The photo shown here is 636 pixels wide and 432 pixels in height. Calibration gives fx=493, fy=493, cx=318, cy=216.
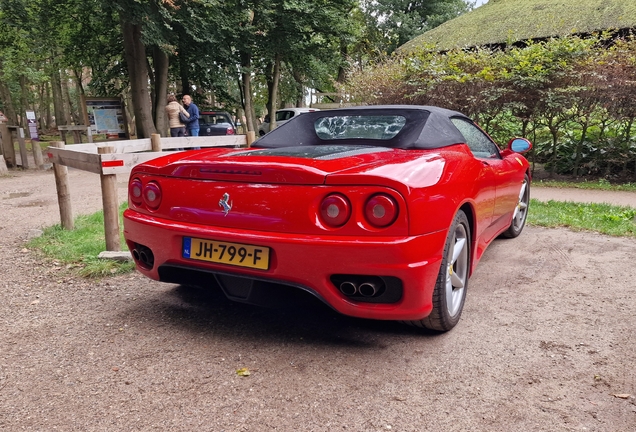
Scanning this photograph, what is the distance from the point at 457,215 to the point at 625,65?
25.4 feet

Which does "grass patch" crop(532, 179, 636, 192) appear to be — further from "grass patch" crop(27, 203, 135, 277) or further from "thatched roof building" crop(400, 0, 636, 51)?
"thatched roof building" crop(400, 0, 636, 51)

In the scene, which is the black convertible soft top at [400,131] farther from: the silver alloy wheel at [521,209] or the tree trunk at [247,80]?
the tree trunk at [247,80]

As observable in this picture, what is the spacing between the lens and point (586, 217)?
20.3 ft

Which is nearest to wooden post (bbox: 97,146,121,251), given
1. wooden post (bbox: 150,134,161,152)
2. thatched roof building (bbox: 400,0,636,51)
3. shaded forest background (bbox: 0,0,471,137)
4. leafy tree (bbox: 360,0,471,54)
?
wooden post (bbox: 150,134,161,152)

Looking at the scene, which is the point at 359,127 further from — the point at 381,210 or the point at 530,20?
the point at 530,20

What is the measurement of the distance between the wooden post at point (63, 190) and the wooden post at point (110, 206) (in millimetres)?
1139

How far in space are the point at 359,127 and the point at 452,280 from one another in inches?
50.6

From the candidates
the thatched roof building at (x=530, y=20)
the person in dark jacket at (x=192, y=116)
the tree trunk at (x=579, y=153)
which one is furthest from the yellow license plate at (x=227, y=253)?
the thatched roof building at (x=530, y=20)

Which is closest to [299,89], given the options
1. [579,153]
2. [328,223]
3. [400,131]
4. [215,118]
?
[215,118]

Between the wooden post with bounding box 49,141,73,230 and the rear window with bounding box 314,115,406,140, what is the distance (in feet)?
10.2

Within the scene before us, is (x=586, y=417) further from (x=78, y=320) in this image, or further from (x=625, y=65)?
(x=625, y=65)

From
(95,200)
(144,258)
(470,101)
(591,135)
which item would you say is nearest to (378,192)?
(144,258)

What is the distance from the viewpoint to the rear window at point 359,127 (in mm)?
3396

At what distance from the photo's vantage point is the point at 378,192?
7.75ft
